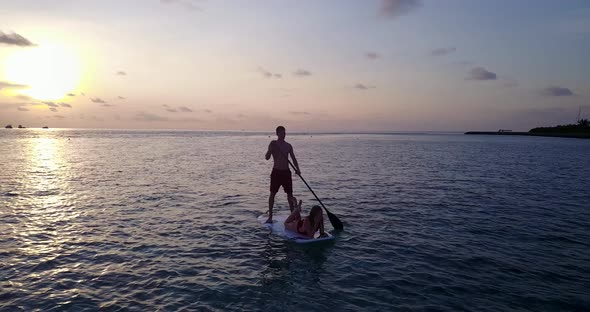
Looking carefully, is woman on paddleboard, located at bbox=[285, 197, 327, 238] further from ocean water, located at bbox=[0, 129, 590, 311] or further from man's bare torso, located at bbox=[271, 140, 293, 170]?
man's bare torso, located at bbox=[271, 140, 293, 170]

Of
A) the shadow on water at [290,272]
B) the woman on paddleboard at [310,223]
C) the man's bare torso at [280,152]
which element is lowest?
the shadow on water at [290,272]

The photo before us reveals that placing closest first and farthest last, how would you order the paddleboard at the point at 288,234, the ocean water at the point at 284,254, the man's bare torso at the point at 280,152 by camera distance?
the ocean water at the point at 284,254
the paddleboard at the point at 288,234
the man's bare torso at the point at 280,152

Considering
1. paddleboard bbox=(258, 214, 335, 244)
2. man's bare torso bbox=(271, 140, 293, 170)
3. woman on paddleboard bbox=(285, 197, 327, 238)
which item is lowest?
paddleboard bbox=(258, 214, 335, 244)

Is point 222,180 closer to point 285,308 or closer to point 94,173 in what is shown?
point 94,173

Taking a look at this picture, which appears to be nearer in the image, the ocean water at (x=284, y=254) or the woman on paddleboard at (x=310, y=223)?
the ocean water at (x=284, y=254)

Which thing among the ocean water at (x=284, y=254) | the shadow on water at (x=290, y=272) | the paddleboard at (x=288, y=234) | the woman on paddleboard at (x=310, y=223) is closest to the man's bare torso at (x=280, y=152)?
the woman on paddleboard at (x=310, y=223)

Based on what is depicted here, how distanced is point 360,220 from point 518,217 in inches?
274

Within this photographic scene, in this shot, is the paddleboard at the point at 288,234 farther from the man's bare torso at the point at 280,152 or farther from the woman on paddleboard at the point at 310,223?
the man's bare torso at the point at 280,152

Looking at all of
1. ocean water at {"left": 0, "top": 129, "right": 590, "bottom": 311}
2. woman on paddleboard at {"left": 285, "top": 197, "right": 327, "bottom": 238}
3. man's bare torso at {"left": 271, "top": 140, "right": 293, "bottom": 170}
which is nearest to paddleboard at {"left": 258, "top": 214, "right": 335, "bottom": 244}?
woman on paddleboard at {"left": 285, "top": 197, "right": 327, "bottom": 238}

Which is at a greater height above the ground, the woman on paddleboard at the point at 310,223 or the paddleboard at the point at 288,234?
the woman on paddleboard at the point at 310,223

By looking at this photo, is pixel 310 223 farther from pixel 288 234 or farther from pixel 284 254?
pixel 284 254

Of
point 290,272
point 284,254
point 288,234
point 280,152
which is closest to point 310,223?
point 288,234

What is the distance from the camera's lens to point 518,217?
1418cm

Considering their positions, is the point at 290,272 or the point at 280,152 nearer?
the point at 290,272
